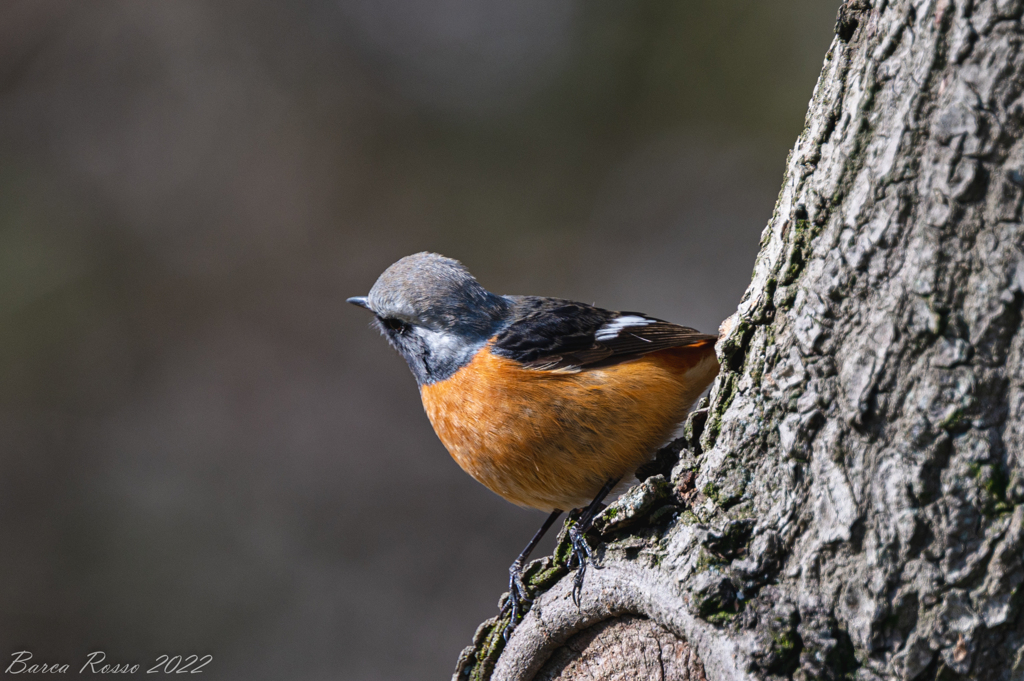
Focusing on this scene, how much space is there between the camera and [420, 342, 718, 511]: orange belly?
3295 mm

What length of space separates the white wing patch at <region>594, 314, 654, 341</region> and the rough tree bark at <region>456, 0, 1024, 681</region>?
1415 millimetres

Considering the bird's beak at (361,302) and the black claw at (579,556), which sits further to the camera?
the bird's beak at (361,302)

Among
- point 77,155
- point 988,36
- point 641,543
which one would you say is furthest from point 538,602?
point 77,155

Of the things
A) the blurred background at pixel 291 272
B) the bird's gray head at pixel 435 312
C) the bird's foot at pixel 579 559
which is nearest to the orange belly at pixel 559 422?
the bird's gray head at pixel 435 312

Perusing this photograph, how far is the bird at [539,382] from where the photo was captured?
3.30 meters

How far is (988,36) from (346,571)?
8147 millimetres

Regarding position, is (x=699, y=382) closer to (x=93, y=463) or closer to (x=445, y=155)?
(x=445, y=155)

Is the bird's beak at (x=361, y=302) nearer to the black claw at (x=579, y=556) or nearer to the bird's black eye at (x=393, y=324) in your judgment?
the bird's black eye at (x=393, y=324)

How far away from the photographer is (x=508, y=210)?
935cm

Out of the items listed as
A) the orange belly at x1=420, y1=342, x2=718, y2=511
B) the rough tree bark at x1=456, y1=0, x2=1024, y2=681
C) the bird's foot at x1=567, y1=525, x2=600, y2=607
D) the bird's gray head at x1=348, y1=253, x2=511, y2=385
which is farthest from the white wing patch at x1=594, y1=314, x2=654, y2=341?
the rough tree bark at x1=456, y1=0, x2=1024, y2=681

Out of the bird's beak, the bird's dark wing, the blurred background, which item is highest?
the blurred background

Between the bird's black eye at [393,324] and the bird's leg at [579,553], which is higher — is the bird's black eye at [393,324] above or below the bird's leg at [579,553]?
above

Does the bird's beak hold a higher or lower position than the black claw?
higher

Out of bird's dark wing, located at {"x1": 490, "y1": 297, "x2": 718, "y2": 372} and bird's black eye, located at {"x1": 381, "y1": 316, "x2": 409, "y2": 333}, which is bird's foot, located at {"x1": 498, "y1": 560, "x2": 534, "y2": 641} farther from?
bird's black eye, located at {"x1": 381, "y1": 316, "x2": 409, "y2": 333}
